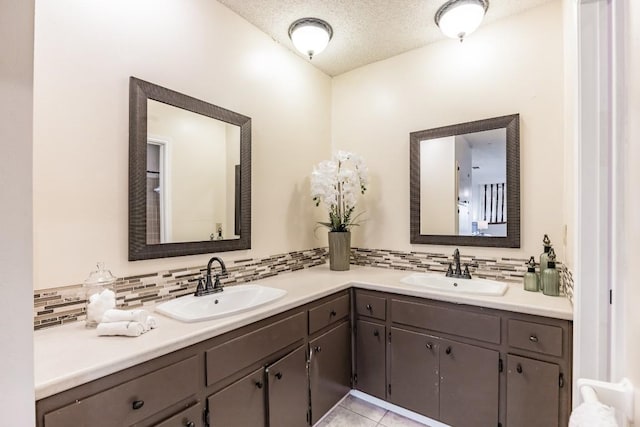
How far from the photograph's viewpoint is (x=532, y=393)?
5.06 feet

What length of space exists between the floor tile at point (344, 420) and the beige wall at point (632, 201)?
174 cm

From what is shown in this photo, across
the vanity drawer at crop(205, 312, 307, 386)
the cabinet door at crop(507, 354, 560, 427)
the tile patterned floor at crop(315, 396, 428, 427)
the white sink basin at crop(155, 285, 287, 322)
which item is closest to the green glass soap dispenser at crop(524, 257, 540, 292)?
the cabinet door at crop(507, 354, 560, 427)

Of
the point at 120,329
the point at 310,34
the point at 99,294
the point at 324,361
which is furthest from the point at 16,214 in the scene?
the point at 310,34

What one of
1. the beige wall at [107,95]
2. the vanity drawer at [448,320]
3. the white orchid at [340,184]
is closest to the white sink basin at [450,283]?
the vanity drawer at [448,320]

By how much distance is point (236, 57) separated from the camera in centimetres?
207

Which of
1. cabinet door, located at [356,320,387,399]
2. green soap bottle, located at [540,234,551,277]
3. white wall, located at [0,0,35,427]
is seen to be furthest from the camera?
cabinet door, located at [356,320,387,399]

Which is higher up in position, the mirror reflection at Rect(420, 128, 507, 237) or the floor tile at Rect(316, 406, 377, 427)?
the mirror reflection at Rect(420, 128, 507, 237)

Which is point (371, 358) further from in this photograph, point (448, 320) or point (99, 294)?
point (99, 294)

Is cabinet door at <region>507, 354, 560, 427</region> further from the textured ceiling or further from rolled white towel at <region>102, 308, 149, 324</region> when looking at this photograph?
the textured ceiling

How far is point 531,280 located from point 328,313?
1231 mm

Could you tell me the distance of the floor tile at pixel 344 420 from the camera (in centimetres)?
195

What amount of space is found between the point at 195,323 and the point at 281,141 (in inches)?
61.1

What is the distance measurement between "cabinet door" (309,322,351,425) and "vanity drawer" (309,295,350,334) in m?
0.07

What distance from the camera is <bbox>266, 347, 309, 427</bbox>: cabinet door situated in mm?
1540
